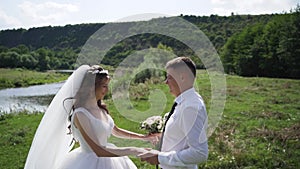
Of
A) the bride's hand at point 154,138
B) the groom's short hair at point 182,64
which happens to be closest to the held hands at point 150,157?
the bride's hand at point 154,138

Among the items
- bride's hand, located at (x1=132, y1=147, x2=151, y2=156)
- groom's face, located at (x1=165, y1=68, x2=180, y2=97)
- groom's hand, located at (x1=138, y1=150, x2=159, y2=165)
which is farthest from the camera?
bride's hand, located at (x1=132, y1=147, x2=151, y2=156)

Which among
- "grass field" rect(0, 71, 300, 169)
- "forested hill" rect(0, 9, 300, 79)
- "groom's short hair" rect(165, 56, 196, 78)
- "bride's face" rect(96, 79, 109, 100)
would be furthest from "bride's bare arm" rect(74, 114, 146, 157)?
"forested hill" rect(0, 9, 300, 79)

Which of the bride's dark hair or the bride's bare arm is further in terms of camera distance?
the bride's dark hair

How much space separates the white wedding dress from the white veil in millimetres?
144

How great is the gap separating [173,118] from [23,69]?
5749 centimetres

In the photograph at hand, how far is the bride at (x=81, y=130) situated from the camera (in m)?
3.19

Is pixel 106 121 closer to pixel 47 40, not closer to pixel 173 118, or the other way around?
pixel 173 118

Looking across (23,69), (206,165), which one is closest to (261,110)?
(206,165)

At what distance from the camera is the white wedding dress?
322 centimetres

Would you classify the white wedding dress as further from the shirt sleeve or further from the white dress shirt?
the shirt sleeve

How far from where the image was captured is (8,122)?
13.6 meters

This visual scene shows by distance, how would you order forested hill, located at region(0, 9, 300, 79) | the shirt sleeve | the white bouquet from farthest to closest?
forested hill, located at region(0, 9, 300, 79)
the white bouquet
the shirt sleeve

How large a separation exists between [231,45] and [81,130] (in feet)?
174

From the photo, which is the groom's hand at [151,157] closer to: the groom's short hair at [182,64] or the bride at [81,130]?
the bride at [81,130]
